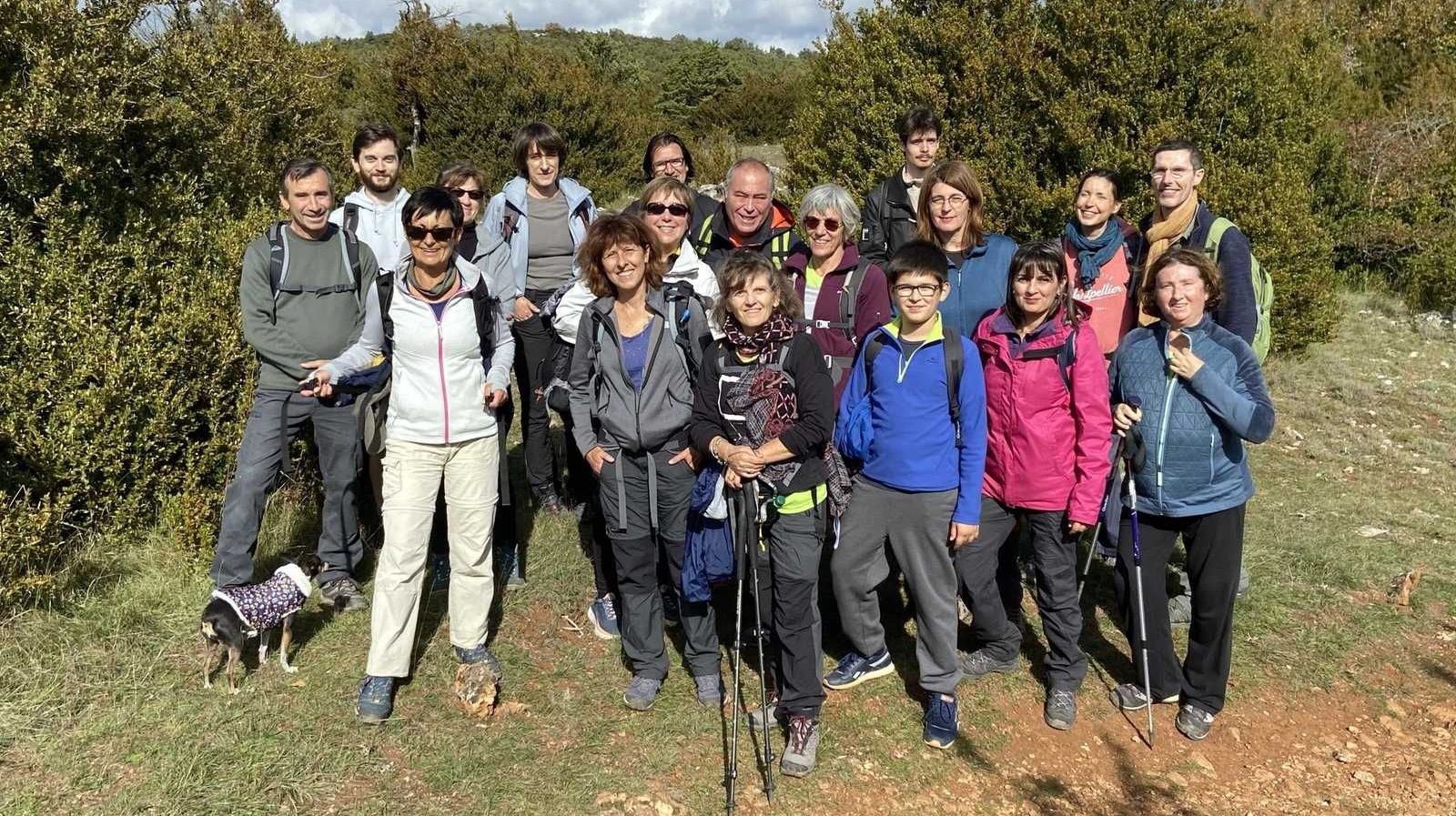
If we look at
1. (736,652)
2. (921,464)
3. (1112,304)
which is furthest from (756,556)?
(1112,304)

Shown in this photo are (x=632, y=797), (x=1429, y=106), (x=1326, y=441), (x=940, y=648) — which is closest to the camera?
(x=632, y=797)

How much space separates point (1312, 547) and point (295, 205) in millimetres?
6298

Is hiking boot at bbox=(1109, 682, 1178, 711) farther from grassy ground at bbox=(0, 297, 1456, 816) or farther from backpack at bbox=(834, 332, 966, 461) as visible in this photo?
backpack at bbox=(834, 332, 966, 461)

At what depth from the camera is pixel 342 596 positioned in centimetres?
478

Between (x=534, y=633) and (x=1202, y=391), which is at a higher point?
(x=1202, y=391)

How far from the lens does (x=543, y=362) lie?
5316 mm

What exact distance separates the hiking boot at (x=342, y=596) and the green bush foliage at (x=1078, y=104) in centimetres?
727

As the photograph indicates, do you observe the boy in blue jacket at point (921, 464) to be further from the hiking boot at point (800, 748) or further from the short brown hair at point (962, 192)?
the short brown hair at point (962, 192)

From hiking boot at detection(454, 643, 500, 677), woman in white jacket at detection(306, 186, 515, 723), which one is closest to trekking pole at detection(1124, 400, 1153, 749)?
woman in white jacket at detection(306, 186, 515, 723)

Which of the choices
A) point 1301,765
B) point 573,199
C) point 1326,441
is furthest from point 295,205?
point 1326,441

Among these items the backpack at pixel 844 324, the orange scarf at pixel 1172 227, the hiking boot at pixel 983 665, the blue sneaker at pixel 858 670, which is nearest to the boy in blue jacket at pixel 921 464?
the backpack at pixel 844 324

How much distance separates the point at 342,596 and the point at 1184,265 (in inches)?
169

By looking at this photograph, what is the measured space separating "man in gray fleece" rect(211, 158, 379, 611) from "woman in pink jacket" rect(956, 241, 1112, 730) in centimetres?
292

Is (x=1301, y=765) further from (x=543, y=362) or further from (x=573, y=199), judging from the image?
(x=573, y=199)
